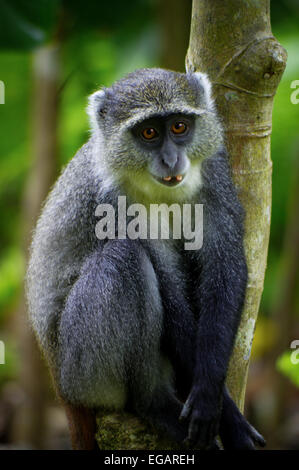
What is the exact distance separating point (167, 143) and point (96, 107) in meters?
0.75

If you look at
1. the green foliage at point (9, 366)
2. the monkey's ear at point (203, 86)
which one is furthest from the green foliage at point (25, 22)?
the green foliage at point (9, 366)

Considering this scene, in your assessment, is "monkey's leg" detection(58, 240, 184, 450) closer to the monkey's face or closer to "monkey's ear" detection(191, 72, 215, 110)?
the monkey's face

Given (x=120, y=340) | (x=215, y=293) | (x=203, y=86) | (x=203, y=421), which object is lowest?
(x=203, y=421)

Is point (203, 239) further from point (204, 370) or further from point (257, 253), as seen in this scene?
point (204, 370)

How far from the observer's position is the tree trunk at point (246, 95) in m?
4.48

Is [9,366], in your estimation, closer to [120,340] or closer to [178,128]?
[120,340]

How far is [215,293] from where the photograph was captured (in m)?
4.70

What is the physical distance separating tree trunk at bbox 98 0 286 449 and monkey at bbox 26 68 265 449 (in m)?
0.11

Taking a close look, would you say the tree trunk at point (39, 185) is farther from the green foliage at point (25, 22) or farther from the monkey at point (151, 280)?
the monkey at point (151, 280)

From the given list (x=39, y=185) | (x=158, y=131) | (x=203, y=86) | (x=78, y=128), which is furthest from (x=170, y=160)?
(x=78, y=128)

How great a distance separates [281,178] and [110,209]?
22.0 feet

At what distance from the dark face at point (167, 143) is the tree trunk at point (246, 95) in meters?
0.34

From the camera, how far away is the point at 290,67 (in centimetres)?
811
